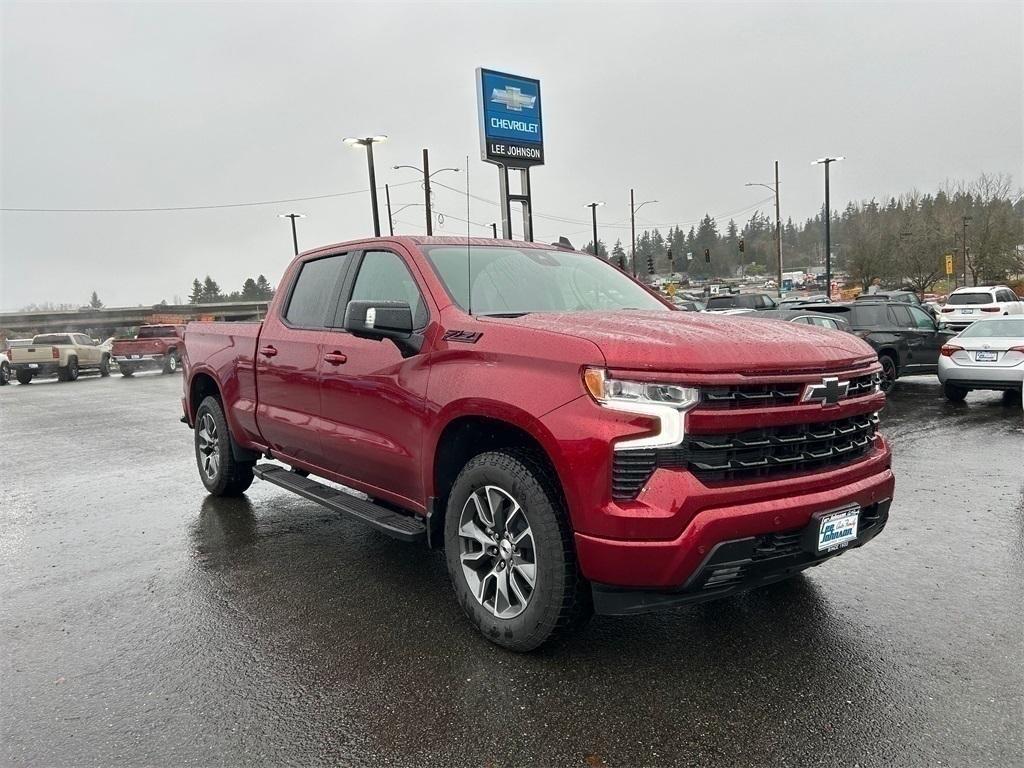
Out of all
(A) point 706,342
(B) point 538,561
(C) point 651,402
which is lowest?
(B) point 538,561

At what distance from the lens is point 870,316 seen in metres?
13.8

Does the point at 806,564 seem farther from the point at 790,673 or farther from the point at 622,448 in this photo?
the point at 622,448

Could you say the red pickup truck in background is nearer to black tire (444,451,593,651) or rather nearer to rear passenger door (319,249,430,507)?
rear passenger door (319,249,430,507)

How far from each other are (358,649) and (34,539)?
3.54m

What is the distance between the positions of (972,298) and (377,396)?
1070 inches

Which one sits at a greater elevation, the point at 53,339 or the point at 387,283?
the point at 387,283

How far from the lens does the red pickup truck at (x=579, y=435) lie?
110 inches

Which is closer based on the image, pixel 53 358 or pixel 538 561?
pixel 538 561

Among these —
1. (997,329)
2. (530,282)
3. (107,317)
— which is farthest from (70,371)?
(107,317)

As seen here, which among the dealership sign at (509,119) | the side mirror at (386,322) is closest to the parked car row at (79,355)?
the dealership sign at (509,119)

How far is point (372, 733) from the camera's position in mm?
2707

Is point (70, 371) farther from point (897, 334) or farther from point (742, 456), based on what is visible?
point (742, 456)

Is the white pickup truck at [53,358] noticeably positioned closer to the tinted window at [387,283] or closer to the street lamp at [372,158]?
the street lamp at [372,158]

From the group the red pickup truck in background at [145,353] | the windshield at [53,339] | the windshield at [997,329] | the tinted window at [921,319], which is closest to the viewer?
the windshield at [997,329]
